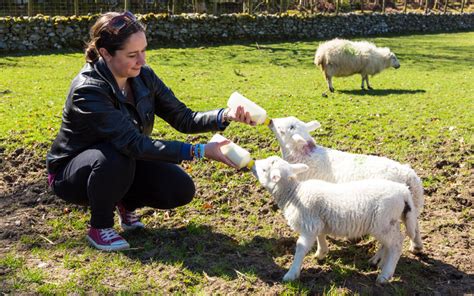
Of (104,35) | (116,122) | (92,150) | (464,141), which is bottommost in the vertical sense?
(464,141)

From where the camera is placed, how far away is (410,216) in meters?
3.51

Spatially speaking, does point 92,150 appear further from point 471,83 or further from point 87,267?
point 471,83

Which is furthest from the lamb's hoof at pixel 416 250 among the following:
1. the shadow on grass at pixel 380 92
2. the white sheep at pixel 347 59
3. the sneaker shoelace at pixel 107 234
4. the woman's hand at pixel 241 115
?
the white sheep at pixel 347 59

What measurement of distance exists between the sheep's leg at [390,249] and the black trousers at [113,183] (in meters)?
1.65

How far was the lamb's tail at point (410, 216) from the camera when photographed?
11.4ft

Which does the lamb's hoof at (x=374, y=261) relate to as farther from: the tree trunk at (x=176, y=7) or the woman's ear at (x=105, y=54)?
the tree trunk at (x=176, y=7)

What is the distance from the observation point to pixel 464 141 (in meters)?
6.21

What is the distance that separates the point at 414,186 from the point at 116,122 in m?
2.22

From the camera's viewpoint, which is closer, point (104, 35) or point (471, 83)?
point (104, 35)

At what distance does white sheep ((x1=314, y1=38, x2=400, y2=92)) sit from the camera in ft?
35.1

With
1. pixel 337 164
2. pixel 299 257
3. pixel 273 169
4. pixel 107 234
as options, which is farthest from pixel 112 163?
pixel 337 164

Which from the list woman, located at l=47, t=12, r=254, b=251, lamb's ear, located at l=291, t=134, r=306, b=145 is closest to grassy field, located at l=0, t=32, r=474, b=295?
woman, located at l=47, t=12, r=254, b=251

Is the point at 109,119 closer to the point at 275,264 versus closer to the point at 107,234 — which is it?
the point at 107,234

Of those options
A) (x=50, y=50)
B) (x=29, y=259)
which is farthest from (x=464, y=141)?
(x=50, y=50)
